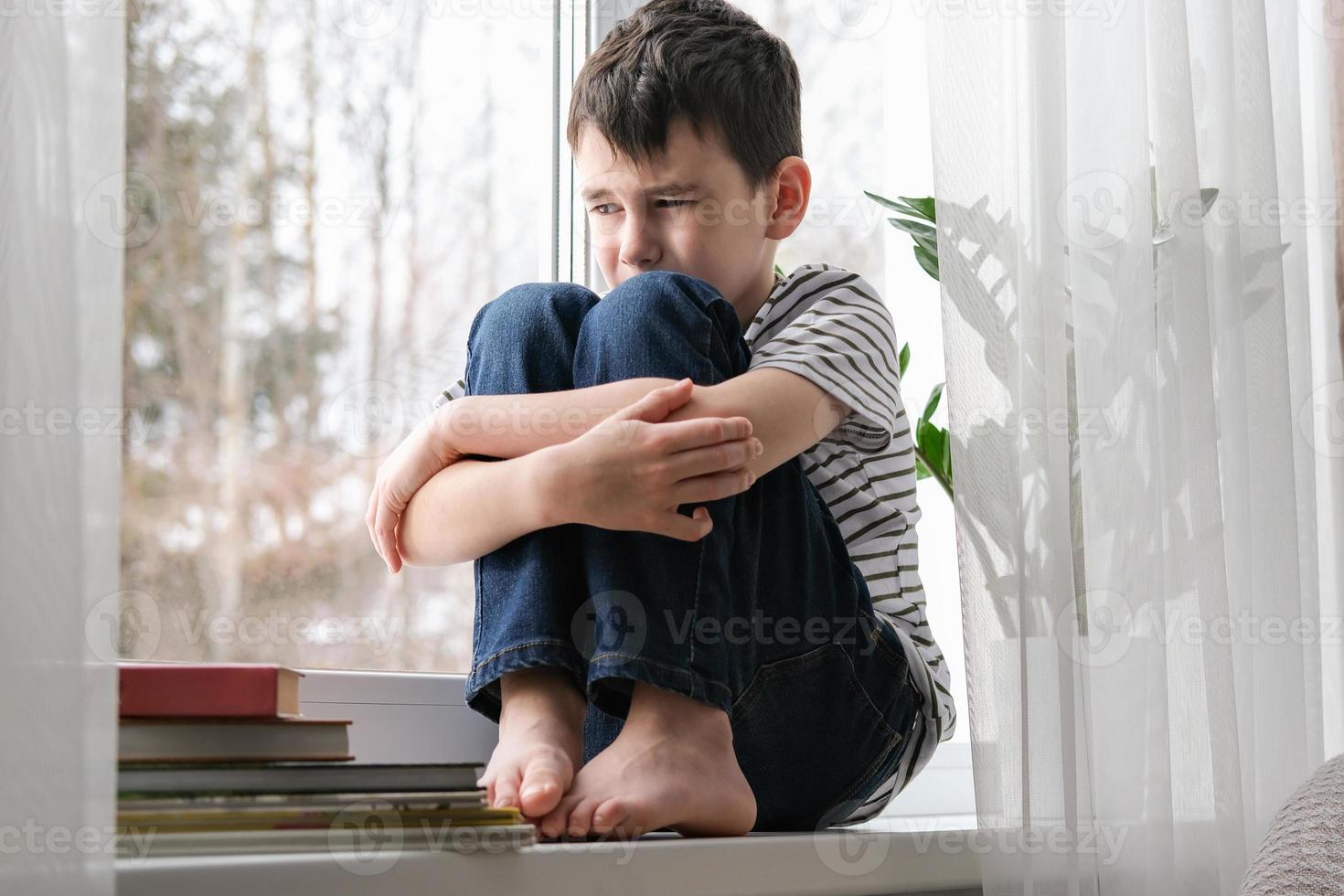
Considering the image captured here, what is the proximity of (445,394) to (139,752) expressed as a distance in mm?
477

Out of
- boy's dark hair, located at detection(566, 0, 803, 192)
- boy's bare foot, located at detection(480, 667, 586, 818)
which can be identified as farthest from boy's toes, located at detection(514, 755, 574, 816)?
boy's dark hair, located at detection(566, 0, 803, 192)

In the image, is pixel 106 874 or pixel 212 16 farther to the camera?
pixel 212 16

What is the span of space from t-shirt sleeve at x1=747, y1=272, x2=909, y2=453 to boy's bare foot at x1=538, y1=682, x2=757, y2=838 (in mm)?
248

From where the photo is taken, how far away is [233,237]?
3.25ft

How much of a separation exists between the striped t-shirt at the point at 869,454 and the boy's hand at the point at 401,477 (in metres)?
0.14

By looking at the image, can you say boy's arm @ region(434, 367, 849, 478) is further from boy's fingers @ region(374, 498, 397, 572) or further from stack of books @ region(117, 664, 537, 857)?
stack of books @ region(117, 664, 537, 857)

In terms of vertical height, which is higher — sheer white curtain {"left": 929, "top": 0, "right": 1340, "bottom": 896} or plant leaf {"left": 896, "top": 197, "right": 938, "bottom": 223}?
plant leaf {"left": 896, "top": 197, "right": 938, "bottom": 223}

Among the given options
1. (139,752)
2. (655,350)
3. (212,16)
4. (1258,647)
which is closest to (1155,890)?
(1258,647)

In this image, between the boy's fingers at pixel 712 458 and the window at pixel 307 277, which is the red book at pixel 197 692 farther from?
the window at pixel 307 277

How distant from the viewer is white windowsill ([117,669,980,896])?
0.49 m

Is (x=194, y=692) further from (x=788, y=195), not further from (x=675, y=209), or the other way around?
(x=788, y=195)

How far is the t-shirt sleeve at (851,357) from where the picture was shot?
0.82 meters

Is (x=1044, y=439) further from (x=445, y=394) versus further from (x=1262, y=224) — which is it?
(x=445, y=394)

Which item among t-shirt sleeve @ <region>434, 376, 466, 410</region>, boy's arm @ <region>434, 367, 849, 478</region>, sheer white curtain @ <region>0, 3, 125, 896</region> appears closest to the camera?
sheer white curtain @ <region>0, 3, 125, 896</region>
